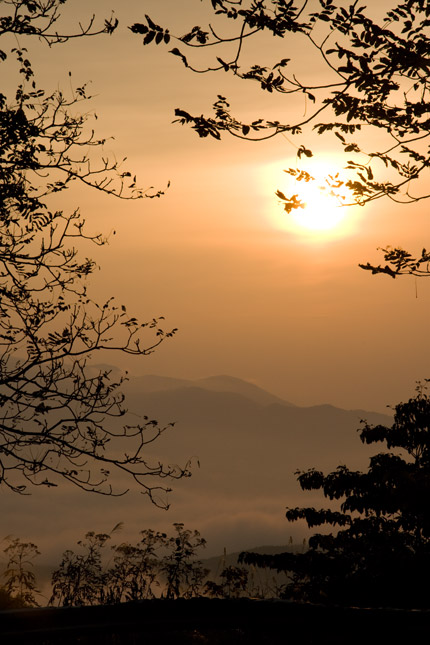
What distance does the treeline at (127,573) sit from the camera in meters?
9.73

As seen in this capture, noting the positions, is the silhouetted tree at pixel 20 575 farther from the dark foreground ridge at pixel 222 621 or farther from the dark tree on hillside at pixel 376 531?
the dark foreground ridge at pixel 222 621

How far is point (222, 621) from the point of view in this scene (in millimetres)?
3787

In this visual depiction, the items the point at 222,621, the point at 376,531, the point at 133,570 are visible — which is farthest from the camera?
the point at 376,531

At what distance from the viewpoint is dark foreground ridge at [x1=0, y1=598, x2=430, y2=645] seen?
11.5 ft

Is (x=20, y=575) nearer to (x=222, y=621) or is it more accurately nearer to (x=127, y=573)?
(x=127, y=573)

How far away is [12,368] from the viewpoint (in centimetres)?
1016

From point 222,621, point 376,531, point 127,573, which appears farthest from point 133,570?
point 222,621

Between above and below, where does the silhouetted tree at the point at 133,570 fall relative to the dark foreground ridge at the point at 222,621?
above

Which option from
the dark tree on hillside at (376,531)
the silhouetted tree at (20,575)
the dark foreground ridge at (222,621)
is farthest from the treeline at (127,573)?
the dark foreground ridge at (222,621)

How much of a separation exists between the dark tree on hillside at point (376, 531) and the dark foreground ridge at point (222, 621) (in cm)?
733

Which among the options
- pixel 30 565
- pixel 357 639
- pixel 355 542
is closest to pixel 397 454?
pixel 355 542

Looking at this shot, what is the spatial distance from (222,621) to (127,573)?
703 cm

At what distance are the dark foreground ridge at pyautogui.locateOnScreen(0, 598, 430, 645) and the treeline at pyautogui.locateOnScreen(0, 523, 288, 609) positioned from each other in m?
5.71

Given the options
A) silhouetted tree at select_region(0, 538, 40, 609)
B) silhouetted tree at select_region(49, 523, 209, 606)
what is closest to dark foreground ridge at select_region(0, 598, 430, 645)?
silhouetted tree at select_region(49, 523, 209, 606)
